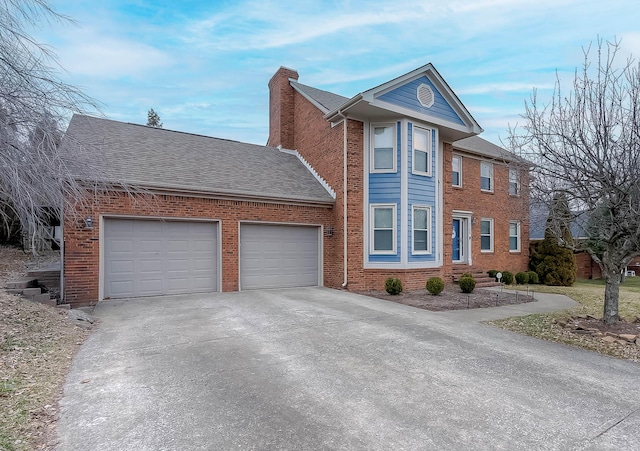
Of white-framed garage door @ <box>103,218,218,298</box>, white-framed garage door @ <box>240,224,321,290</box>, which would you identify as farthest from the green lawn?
white-framed garage door @ <box>103,218,218,298</box>

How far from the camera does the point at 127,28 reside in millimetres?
6094

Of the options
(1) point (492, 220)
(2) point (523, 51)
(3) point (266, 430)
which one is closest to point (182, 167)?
(3) point (266, 430)

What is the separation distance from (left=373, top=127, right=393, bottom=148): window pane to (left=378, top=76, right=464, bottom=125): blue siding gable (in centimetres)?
91

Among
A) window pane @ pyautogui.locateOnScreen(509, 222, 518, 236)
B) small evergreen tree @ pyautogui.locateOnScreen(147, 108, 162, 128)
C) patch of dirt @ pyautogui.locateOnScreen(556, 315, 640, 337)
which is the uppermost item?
small evergreen tree @ pyautogui.locateOnScreen(147, 108, 162, 128)

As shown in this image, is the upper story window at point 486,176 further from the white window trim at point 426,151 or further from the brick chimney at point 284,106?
the brick chimney at point 284,106

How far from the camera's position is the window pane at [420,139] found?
1201cm

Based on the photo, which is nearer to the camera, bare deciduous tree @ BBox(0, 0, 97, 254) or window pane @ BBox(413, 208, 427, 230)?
bare deciduous tree @ BBox(0, 0, 97, 254)

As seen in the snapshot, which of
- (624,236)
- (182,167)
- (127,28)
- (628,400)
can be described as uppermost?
(127,28)

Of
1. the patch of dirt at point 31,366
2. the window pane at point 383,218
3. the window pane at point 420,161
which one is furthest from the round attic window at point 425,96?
the patch of dirt at point 31,366

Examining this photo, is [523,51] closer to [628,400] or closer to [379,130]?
[379,130]

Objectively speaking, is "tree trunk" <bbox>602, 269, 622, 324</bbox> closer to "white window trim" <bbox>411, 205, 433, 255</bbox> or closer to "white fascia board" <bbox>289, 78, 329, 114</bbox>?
"white window trim" <bbox>411, 205, 433, 255</bbox>

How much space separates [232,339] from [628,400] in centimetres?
512

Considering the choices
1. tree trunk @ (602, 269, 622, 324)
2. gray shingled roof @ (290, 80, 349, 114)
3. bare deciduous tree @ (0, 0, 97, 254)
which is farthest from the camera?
gray shingled roof @ (290, 80, 349, 114)

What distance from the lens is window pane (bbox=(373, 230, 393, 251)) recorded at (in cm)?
1173
